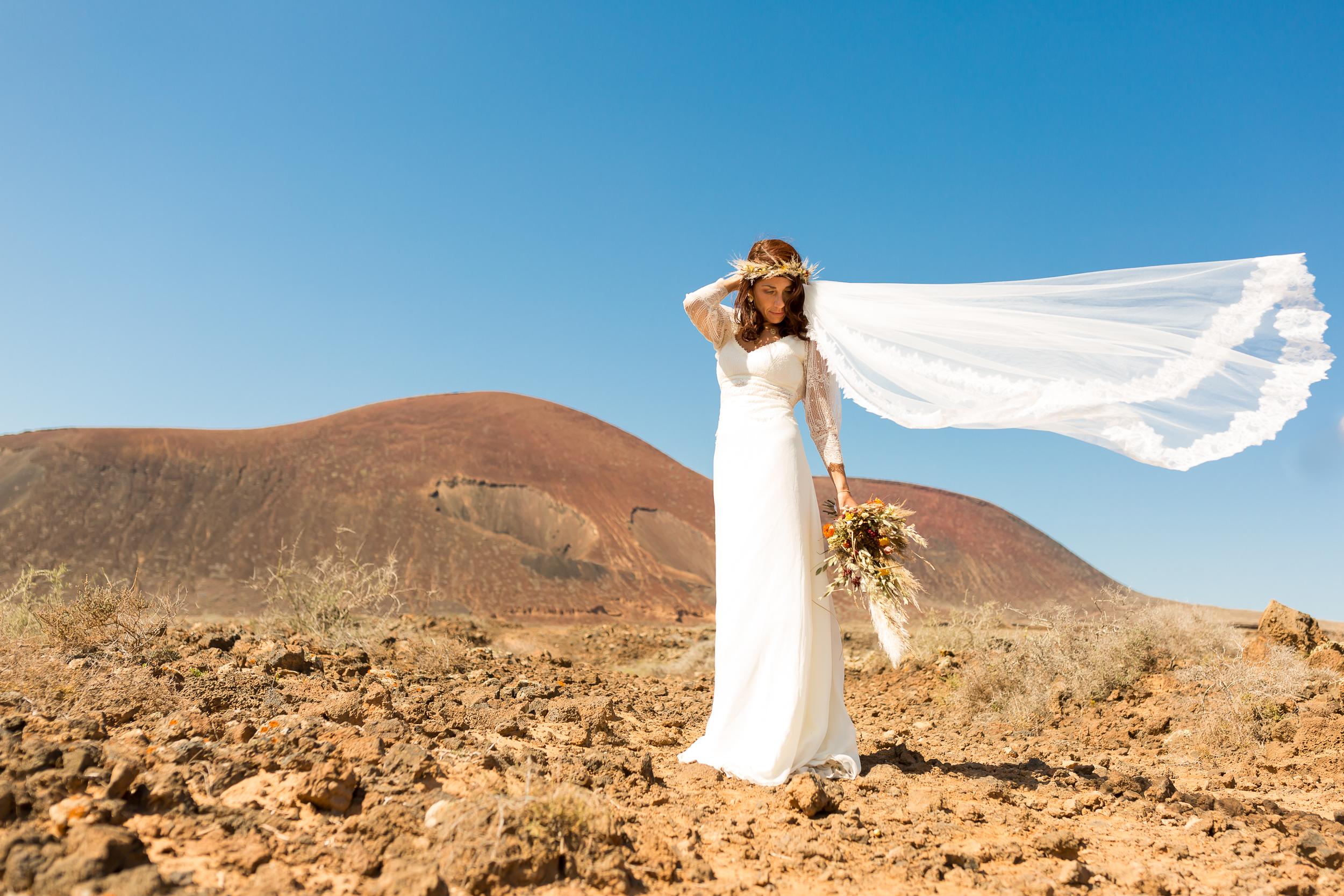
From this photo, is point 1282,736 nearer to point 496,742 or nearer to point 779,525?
point 779,525

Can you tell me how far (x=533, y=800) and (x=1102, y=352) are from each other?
3364 millimetres

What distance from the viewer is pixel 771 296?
385cm

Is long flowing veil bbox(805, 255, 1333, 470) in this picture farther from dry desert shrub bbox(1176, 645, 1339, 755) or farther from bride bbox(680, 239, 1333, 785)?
dry desert shrub bbox(1176, 645, 1339, 755)

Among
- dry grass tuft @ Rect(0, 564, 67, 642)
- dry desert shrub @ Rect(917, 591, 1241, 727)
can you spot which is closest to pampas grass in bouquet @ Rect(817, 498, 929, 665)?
dry desert shrub @ Rect(917, 591, 1241, 727)

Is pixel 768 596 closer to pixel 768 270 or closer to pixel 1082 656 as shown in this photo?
pixel 768 270

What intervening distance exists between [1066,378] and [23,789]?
4.26 meters

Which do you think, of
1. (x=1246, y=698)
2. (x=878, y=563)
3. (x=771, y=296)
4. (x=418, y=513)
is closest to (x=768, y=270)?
(x=771, y=296)

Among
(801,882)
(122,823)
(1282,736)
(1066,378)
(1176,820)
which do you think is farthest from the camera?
(1282,736)

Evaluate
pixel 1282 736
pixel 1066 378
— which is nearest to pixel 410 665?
pixel 1066 378

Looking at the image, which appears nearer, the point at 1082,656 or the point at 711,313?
the point at 711,313

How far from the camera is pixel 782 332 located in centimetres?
393

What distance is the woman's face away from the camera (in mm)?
3824

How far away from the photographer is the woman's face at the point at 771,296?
3824 millimetres

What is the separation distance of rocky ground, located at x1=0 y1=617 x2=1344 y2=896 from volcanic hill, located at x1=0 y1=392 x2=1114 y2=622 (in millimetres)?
12212
